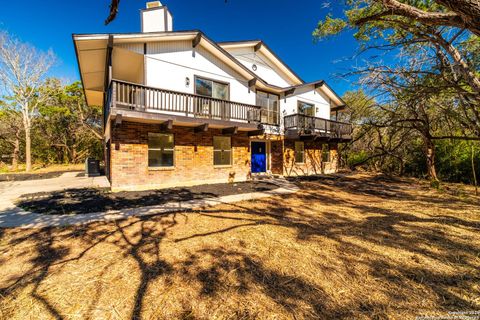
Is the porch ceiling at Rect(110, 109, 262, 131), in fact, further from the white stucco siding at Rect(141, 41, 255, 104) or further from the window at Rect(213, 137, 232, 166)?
the white stucco siding at Rect(141, 41, 255, 104)

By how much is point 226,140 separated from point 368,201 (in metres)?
7.10

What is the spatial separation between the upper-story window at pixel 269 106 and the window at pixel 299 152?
7.88 feet

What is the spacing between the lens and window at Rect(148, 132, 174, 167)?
8820mm

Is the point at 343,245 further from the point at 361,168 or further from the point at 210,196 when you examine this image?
the point at 361,168

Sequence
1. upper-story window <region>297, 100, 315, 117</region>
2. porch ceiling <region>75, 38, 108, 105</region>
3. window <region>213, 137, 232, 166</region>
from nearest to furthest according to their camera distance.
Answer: porch ceiling <region>75, 38, 108, 105</region> < window <region>213, 137, 232, 166</region> < upper-story window <region>297, 100, 315, 117</region>

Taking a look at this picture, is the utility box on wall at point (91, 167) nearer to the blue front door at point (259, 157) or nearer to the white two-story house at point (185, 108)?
the white two-story house at point (185, 108)

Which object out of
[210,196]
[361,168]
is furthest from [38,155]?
[361,168]

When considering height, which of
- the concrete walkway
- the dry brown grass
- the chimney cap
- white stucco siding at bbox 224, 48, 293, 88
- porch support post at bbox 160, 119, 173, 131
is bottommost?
the dry brown grass

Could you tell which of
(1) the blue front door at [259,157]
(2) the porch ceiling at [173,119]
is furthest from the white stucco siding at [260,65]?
(2) the porch ceiling at [173,119]

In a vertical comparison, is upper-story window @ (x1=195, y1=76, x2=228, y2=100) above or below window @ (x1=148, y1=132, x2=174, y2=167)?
above

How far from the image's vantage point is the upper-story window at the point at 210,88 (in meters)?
10.2

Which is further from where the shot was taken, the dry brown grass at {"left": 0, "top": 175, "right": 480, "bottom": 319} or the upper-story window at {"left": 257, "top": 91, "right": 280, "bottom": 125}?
the upper-story window at {"left": 257, "top": 91, "right": 280, "bottom": 125}

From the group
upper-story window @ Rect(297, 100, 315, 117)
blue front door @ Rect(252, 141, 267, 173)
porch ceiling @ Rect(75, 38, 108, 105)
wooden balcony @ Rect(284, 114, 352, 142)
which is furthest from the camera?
upper-story window @ Rect(297, 100, 315, 117)

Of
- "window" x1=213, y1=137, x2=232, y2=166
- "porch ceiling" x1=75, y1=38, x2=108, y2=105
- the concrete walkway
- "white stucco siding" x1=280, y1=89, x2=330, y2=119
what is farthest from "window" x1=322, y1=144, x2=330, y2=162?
"porch ceiling" x1=75, y1=38, x2=108, y2=105
